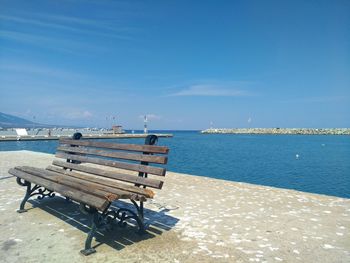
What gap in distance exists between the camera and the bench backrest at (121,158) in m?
4.30

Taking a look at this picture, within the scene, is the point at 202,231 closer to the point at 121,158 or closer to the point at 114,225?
the point at 114,225

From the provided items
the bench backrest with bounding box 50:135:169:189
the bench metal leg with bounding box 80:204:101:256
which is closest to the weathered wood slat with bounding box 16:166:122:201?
the bench metal leg with bounding box 80:204:101:256

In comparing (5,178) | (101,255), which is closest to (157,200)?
(101,255)

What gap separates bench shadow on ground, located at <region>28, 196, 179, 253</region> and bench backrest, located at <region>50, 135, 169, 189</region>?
778 mm

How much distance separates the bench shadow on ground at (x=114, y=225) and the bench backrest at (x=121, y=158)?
0.78m

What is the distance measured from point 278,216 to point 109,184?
3.31m

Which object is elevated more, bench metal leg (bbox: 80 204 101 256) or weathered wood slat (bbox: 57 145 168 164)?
weathered wood slat (bbox: 57 145 168 164)

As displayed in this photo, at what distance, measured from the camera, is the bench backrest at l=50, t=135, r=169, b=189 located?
4.30m

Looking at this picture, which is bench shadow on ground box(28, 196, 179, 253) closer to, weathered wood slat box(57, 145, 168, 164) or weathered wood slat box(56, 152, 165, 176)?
weathered wood slat box(56, 152, 165, 176)

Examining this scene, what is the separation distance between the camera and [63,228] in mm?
4762

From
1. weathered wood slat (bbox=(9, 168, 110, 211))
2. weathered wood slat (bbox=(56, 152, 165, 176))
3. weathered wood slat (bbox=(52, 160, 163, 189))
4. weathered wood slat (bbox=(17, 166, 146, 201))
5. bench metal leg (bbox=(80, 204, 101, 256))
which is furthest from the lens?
weathered wood slat (bbox=(56, 152, 165, 176))

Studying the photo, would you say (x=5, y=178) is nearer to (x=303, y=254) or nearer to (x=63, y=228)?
(x=63, y=228)

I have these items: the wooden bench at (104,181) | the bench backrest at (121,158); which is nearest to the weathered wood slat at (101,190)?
the wooden bench at (104,181)

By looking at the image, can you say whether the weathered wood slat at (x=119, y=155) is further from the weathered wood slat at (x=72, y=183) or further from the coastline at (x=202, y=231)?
the coastline at (x=202, y=231)
